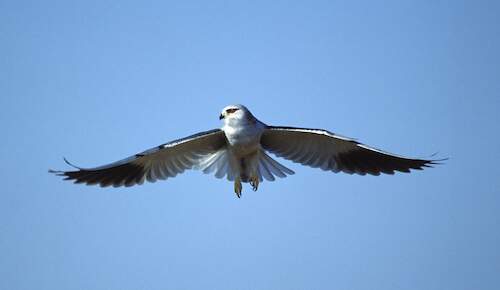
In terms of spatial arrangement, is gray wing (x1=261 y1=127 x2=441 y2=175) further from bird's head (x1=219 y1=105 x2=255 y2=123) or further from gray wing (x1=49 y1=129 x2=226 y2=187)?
gray wing (x1=49 y1=129 x2=226 y2=187)

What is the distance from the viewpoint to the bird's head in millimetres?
10039

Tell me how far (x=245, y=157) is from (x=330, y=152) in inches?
56.1

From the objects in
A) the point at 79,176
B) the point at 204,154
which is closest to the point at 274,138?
the point at 204,154

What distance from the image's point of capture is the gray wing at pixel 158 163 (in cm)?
1014

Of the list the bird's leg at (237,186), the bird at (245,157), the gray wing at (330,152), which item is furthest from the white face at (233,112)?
the bird's leg at (237,186)

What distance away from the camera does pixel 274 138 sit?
10.7 meters

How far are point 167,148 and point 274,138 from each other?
5.63ft

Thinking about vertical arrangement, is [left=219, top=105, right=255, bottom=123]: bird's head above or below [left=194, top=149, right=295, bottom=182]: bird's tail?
above

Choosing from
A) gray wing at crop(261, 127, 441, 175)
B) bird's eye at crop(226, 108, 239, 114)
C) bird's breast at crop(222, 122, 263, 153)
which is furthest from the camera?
gray wing at crop(261, 127, 441, 175)

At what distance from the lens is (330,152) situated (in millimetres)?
10867

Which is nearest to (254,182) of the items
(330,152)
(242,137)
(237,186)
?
(237,186)

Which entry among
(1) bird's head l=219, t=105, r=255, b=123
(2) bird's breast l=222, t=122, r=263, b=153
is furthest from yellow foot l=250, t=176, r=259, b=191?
(1) bird's head l=219, t=105, r=255, b=123

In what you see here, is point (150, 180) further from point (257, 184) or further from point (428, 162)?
point (428, 162)

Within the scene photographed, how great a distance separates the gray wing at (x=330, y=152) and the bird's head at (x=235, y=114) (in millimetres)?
505
